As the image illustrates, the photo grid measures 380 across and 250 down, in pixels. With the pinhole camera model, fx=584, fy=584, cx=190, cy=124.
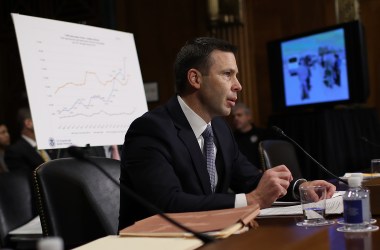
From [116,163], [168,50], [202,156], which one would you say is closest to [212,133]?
[202,156]

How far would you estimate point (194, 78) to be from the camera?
95.3 inches

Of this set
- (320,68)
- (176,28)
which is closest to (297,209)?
(320,68)

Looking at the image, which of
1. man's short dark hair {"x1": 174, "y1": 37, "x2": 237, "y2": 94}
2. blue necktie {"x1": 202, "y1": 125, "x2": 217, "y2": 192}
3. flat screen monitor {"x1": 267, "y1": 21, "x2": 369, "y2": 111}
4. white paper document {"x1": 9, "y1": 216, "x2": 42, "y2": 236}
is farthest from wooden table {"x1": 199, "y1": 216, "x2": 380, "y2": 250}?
flat screen monitor {"x1": 267, "y1": 21, "x2": 369, "y2": 111}

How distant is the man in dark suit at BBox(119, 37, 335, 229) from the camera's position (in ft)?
6.20

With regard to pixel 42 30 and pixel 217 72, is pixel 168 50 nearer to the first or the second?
pixel 42 30

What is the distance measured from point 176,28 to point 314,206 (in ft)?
20.1

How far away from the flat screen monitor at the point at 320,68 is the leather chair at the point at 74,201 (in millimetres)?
3513

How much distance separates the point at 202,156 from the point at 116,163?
0.42 metres

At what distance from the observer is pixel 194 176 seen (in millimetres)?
2166

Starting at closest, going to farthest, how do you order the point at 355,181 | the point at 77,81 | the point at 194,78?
1. the point at 355,181
2. the point at 194,78
3. the point at 77,81

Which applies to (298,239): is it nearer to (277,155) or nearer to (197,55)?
(197,55)

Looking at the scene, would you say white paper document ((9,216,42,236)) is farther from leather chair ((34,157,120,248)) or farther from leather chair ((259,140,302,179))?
leather chair ((259,140,302,179))

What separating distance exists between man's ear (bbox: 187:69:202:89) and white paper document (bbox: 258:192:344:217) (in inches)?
25.8

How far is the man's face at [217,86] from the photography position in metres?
2.39
